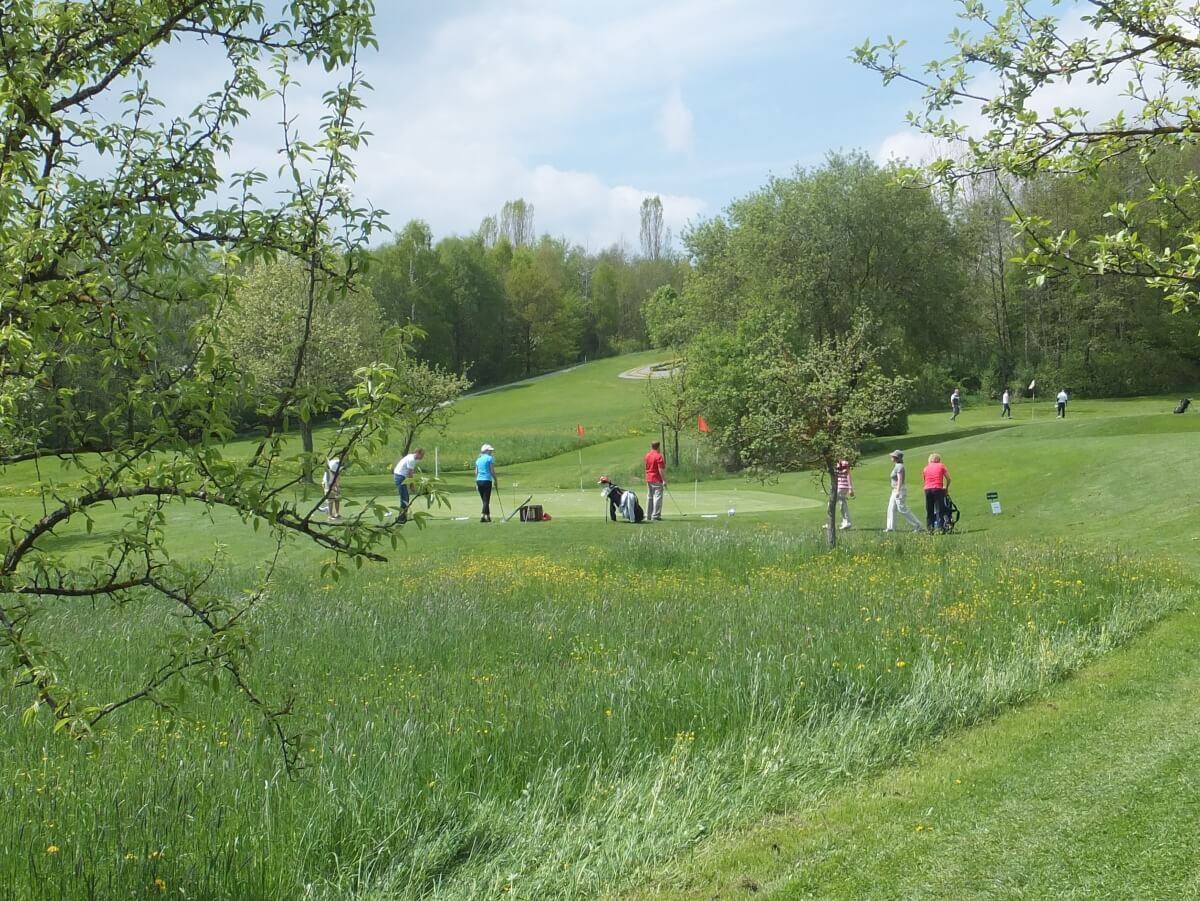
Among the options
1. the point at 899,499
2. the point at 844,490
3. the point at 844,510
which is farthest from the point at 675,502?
the point at 899,499

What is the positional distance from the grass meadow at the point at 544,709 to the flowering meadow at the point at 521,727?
2cm

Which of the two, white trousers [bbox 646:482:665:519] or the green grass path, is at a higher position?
white trousers [bbox 646:482:665:519]

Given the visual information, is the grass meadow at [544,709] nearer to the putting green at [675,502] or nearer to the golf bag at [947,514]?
the golf bag at [947,514]

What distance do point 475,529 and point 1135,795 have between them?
56.7 feet

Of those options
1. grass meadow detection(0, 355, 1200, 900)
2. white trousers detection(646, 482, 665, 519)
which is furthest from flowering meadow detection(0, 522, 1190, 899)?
white trousers detection(646, 482, 665, 519)

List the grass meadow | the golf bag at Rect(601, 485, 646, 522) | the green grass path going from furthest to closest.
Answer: the golf bag at Rect(601, 485, 646, 522), the grass meadow, the green grass path

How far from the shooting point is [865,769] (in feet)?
24.1

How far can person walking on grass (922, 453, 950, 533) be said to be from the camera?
21.3 metres

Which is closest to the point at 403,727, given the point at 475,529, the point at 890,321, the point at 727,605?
the point at 727,605

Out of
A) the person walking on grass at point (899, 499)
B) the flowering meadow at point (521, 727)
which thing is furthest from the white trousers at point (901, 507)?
the flowering meadow at point (521, 727)

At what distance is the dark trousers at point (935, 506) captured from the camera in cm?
2141

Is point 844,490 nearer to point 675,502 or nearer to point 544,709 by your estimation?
point 675,502

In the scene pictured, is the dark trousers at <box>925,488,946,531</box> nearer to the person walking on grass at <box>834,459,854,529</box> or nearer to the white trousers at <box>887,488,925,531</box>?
the white trousers at <box>887,488,925,531</box>

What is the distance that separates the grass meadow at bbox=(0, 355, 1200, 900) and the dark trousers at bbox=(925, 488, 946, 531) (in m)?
4.07
